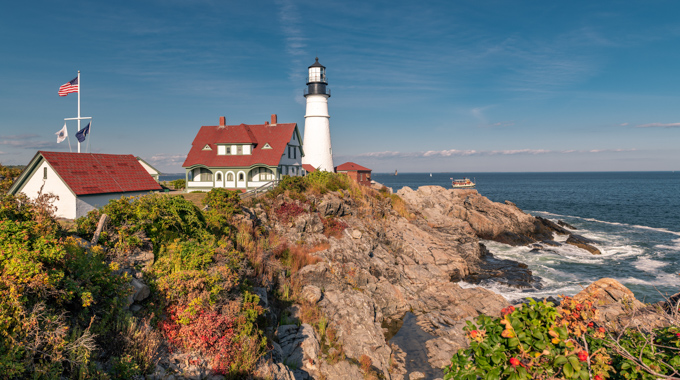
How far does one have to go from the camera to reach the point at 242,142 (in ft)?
127

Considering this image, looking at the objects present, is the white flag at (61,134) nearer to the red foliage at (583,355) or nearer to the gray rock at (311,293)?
the gray rock at (311,293)

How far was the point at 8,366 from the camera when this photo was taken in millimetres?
5371

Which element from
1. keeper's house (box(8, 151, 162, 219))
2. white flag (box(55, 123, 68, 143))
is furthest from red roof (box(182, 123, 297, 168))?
keeper's house (box(8, 151, 162, 219))

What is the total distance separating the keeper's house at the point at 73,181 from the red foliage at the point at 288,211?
9390 mm

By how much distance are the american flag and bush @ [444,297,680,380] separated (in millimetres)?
28123

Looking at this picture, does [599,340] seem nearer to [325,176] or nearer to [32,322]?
[32,322]

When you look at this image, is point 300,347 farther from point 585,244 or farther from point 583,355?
point 585,244

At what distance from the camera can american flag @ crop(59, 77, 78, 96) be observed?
23.5 m

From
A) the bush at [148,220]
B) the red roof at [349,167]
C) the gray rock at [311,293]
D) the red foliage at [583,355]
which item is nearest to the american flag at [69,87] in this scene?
the bush at [148,220]

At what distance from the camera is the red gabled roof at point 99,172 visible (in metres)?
20.0

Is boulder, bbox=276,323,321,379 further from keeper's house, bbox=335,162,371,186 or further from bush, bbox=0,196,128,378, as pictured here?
keeper's house, bbox=335,162,371,186

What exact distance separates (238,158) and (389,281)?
80.0 feet

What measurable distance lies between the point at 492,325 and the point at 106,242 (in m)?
11.0

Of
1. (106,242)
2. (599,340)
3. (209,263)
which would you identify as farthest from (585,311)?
(106,242)
